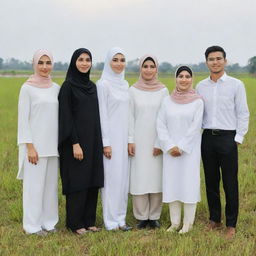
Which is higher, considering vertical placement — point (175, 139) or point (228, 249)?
point (175, 139)

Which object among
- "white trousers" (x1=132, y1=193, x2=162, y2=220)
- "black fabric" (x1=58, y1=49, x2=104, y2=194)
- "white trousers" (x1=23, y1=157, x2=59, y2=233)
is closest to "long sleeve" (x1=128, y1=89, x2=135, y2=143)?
"black fabric" (x1=58, y1=49, x2=104, y2=194)

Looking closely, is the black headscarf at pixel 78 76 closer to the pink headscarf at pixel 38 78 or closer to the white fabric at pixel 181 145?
the pink headscarf at pixel 38 78

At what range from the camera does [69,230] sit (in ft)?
13.4

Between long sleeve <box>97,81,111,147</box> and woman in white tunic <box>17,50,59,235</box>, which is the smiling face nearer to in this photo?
long sleeve <box>97,81,111,147</box>

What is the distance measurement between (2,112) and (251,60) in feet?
181

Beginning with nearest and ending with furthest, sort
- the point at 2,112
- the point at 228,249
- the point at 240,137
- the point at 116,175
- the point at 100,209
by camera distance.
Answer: the point at 228,249 < the point at 240,137 < the point at 116,175 < the point at 100,209 < the point at 2,112

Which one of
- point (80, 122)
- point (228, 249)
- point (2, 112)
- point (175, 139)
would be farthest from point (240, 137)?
point (2, 112)

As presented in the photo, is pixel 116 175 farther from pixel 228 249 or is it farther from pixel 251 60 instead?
pixel 251 60

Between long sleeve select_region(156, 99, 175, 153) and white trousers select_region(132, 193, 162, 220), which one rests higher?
long sleeve select_region(156, 99, 175, 153)


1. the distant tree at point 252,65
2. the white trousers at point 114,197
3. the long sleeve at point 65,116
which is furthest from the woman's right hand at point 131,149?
the distant tree at point 252,65

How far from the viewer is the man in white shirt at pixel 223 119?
3.84 m

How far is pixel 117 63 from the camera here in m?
3.93

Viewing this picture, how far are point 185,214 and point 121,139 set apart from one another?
0.94 meters

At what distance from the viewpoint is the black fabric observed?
3795 mm
